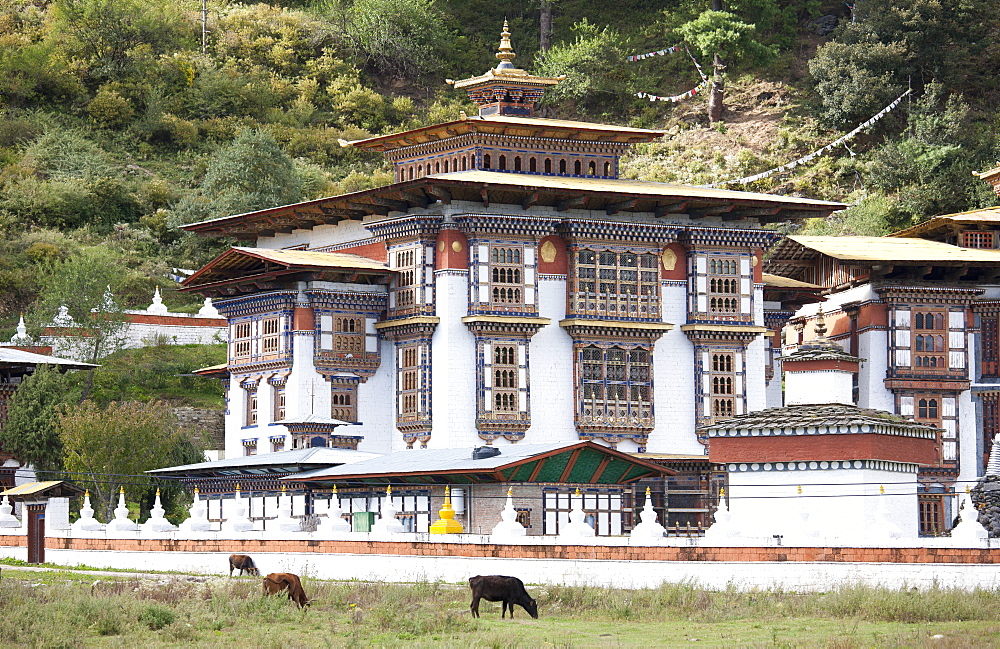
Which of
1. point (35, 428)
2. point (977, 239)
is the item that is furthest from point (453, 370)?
point (977, 239)

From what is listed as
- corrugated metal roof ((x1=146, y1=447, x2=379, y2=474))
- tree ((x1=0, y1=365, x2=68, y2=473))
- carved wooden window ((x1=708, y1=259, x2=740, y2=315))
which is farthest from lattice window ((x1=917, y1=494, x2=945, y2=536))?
tree ((x1=0, y1=365, x2=68, y2=473))

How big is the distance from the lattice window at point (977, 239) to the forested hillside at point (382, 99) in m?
18.1

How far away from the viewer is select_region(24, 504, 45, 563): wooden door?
4962 centimetres

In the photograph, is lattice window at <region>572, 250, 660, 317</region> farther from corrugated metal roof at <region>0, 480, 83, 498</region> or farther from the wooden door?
the wooden door

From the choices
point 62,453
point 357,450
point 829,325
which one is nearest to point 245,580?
point 357,450

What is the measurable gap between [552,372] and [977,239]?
56.2 feet

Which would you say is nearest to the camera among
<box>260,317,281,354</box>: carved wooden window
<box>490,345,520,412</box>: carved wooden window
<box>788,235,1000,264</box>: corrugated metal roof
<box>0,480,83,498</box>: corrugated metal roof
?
<box>0,480,83,498</box>: corrugated metal roof

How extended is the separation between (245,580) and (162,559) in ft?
26.0

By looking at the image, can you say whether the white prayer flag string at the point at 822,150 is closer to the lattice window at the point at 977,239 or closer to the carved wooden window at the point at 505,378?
the lattice window at the point at 977,239

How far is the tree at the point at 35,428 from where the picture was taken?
6638 centimetres

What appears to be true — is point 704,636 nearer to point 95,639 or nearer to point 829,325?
point 95,639

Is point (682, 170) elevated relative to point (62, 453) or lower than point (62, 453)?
elevated

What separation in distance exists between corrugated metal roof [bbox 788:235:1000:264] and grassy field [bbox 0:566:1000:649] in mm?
26851

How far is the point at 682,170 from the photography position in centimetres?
10144
